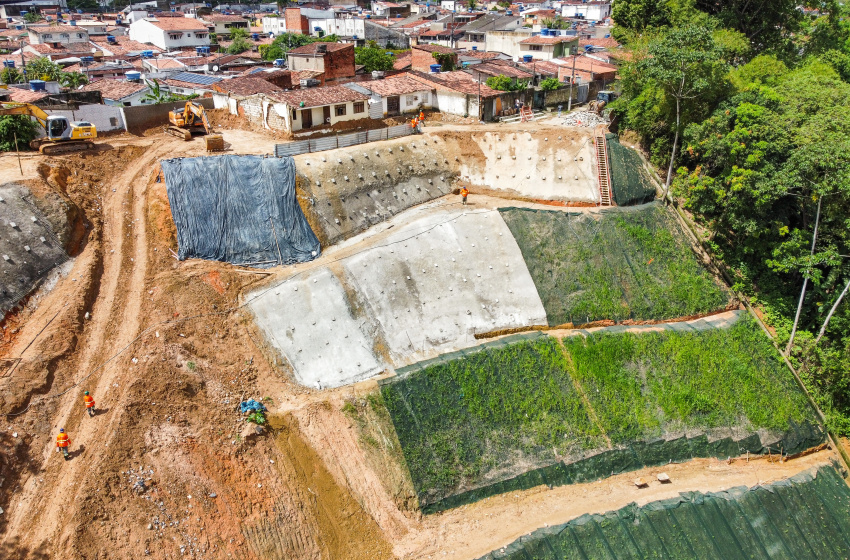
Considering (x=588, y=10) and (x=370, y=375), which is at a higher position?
(x=588, y=10)

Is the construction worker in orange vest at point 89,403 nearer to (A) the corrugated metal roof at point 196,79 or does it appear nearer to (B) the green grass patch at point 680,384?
(B) the green grass patch at point 680,384

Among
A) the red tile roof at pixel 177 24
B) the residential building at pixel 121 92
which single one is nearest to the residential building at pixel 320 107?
the residential building at pixel 121 92

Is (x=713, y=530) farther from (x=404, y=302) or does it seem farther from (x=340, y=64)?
(x=340, y=64)

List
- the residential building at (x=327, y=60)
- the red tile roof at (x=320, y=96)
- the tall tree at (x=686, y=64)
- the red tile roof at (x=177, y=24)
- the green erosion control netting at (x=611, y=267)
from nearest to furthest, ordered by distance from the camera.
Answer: the green erosion control netting at (x=611, y=267), the tall tree at (x=686, y=64), the red tile roof at (x=320, y=96), the residential building at (x=327, y=60), the red tile roof at (x=177, y=24)

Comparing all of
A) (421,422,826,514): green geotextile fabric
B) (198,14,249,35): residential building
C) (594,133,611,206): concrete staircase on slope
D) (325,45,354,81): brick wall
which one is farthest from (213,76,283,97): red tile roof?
(198,14,249,35): residential building

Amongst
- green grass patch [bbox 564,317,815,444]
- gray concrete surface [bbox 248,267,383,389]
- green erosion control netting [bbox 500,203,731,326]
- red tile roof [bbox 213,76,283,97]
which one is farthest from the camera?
red tile roof [bbox 213,76,283,97]

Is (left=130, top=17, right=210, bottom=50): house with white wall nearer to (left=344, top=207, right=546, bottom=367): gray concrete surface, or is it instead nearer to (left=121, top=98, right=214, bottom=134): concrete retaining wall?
(left=121, top=98, right=214, bottom=134): concrete retaining wall

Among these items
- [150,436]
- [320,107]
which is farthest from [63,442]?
[320,107]
